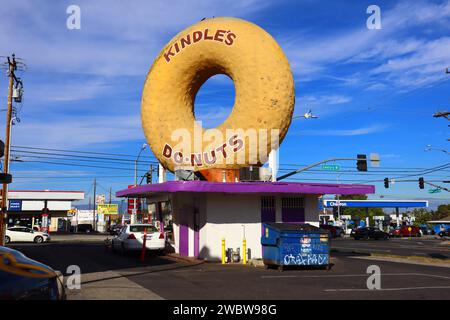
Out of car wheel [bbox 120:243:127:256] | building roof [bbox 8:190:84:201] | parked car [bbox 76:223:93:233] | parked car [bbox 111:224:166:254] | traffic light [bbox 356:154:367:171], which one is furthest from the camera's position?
parked car [bbox 76:223:93:233]

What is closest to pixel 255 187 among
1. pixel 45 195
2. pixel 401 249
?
pixel 401 249

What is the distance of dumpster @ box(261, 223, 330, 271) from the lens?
48.1ft

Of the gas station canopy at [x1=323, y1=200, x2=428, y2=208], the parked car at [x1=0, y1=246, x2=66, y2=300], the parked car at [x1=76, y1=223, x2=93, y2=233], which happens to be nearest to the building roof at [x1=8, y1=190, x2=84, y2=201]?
the parked car at [x1=76, y1=223, x2=93, y2=233]

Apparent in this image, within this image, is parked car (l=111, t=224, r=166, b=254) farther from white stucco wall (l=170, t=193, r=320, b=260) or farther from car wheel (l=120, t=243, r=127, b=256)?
white stucco wall (l=170, t=193, r=320, b=260)

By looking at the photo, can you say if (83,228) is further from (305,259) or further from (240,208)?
(305,259)

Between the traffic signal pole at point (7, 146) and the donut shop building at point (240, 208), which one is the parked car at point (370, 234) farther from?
the traffic signal pole at point (7, 146)

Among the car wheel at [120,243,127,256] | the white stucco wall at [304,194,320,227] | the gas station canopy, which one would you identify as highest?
the gas station canopy

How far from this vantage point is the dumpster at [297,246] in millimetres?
14656

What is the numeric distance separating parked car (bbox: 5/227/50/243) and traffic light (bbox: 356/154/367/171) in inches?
975

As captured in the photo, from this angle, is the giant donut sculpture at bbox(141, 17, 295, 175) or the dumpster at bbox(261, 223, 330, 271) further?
the giant donut sculpture at bbox(141, 17, 295, 175)

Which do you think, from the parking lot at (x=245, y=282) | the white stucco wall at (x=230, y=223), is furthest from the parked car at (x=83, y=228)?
the white stucco wall at (x=230, y=223)

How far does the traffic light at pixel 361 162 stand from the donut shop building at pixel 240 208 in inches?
428

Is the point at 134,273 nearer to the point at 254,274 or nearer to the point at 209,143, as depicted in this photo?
the point at 254,274
